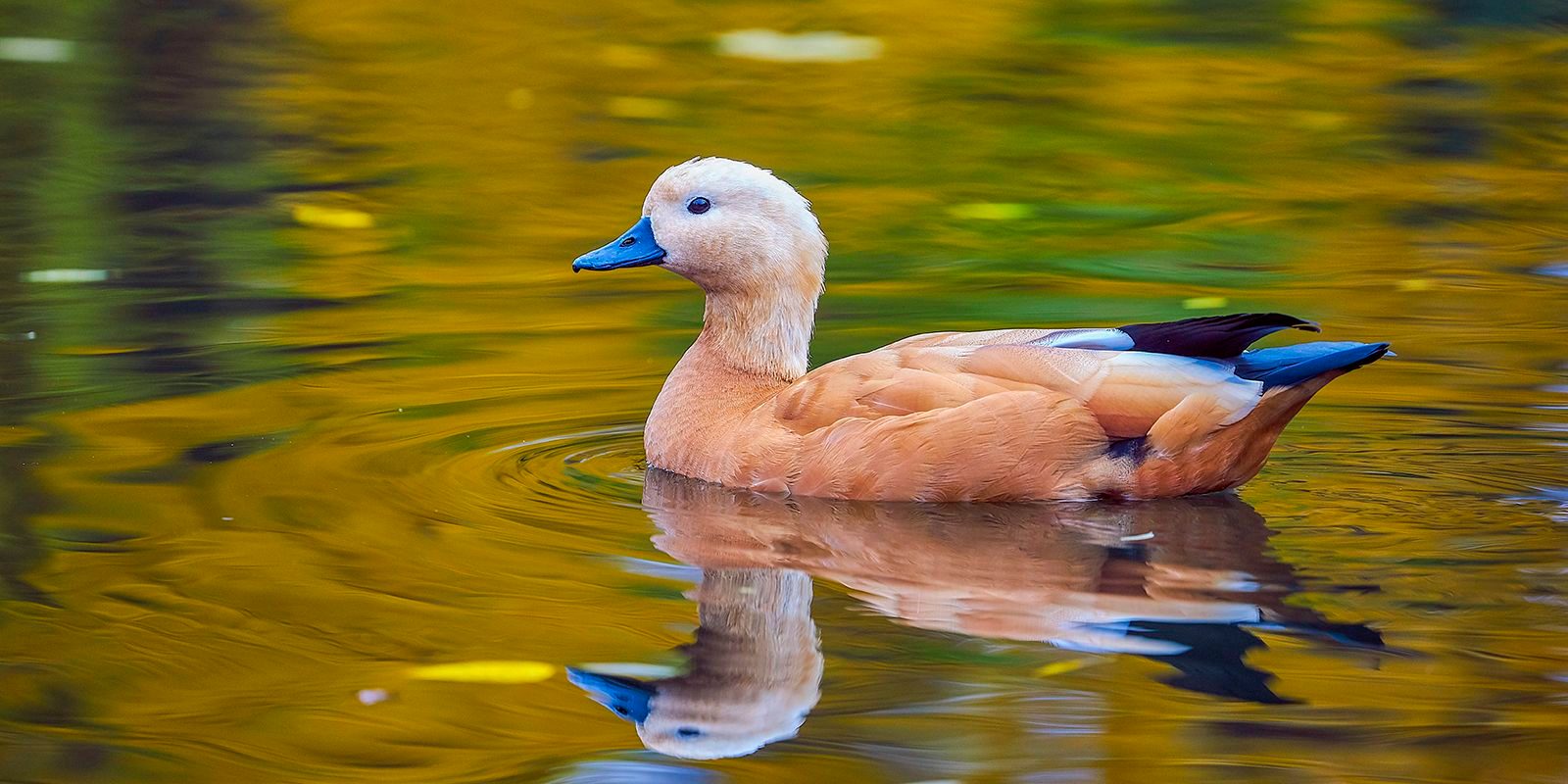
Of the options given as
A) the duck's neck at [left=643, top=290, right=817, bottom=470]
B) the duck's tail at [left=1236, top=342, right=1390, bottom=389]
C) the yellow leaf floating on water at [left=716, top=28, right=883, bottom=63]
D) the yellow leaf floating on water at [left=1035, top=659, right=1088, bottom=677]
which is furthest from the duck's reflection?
the yellow leaf floating on water at [left=716, top=28, right=883, bottom=63]

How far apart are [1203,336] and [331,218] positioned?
5.78m

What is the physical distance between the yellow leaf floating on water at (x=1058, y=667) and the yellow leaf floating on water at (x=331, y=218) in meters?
6.59

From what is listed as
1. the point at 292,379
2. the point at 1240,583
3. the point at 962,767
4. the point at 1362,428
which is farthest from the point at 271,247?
the point at 962,767

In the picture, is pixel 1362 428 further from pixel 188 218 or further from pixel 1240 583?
pixel 188 218

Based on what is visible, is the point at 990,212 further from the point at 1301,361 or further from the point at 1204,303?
→ the point at 1301,361

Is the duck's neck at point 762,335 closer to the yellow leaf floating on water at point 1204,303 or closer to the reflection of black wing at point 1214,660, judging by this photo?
the yellow leaf floating on water at point 1204,303

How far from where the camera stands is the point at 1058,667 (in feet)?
16.2

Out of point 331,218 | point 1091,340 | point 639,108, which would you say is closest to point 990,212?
point 639,108

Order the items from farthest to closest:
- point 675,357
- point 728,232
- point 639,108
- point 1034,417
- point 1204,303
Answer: point 639,108 < point 1204,303 < point 675,357 < point 728,232 < point 1034,417

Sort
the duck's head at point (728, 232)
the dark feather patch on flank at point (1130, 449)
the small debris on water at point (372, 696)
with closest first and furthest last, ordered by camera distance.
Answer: the small debris on water at point (372, 696) → the dark feather patch on flank at point (1130, 449) → the duck's head at point (728, 232)

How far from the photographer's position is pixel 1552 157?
12094mm

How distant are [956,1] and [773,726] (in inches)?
470

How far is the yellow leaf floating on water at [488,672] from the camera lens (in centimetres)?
496

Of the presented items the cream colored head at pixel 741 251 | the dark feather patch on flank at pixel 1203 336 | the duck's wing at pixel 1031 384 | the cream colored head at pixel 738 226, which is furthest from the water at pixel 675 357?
the cream colored head at pixel 738 226
